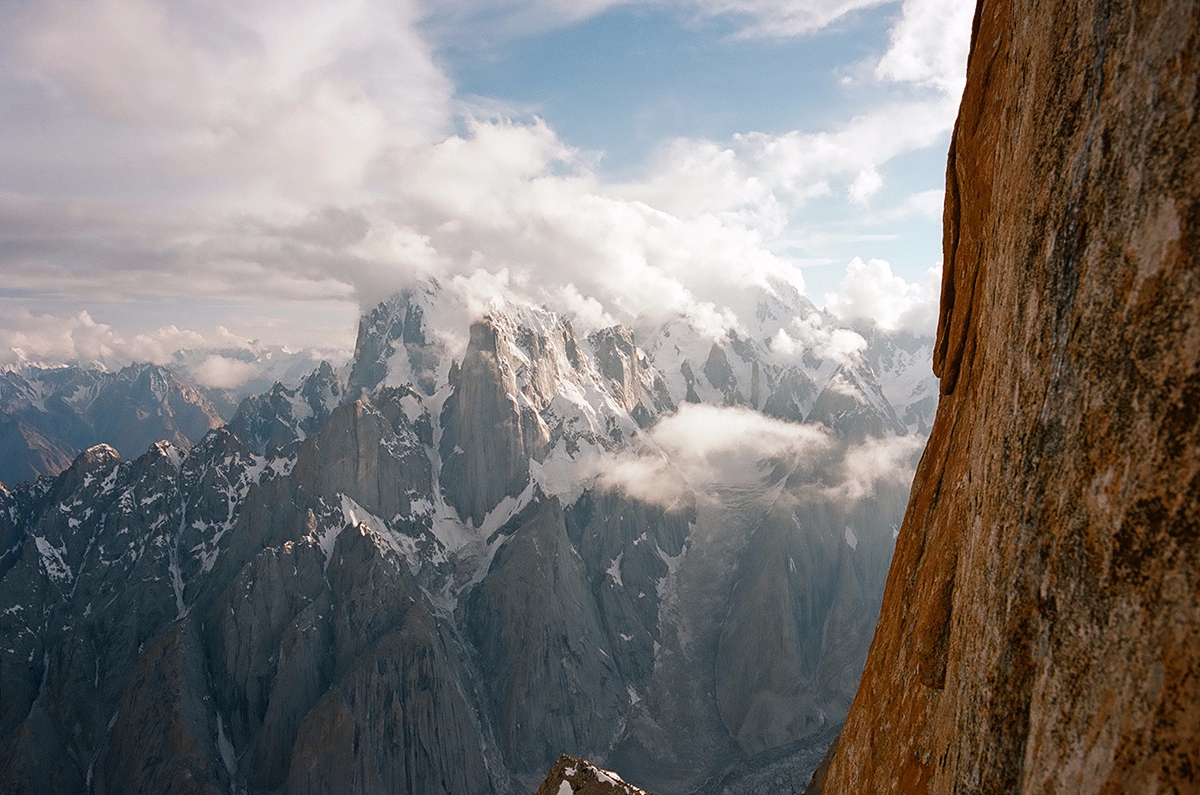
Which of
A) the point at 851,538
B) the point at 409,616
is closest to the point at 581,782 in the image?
the point at 409,616

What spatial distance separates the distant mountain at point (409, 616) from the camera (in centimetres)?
10806

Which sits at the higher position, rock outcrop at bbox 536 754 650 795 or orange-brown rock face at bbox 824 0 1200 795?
orange-brown rock face at bbox 824 0 1200 795

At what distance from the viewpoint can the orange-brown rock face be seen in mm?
4488

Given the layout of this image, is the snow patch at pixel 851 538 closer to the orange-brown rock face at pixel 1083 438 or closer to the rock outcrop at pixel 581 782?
the rock outcrop at pixel 581 782

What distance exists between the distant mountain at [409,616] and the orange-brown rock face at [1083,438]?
120 meters

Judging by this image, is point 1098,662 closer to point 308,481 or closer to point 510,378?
point 308,481

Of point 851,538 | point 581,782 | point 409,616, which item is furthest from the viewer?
point 851,538

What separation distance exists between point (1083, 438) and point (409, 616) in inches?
5045

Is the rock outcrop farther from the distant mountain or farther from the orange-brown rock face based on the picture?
the distant mountain

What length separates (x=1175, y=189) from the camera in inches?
186

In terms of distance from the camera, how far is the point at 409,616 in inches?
4719

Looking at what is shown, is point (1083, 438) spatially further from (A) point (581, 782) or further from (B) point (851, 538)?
(B) point (851, 538)

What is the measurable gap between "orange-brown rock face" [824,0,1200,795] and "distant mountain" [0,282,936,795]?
11972 cm

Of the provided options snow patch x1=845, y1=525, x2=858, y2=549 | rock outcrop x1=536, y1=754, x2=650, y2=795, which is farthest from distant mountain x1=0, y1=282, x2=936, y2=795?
rock outcrop x1=536, y1=754, x2=650, y2=795
